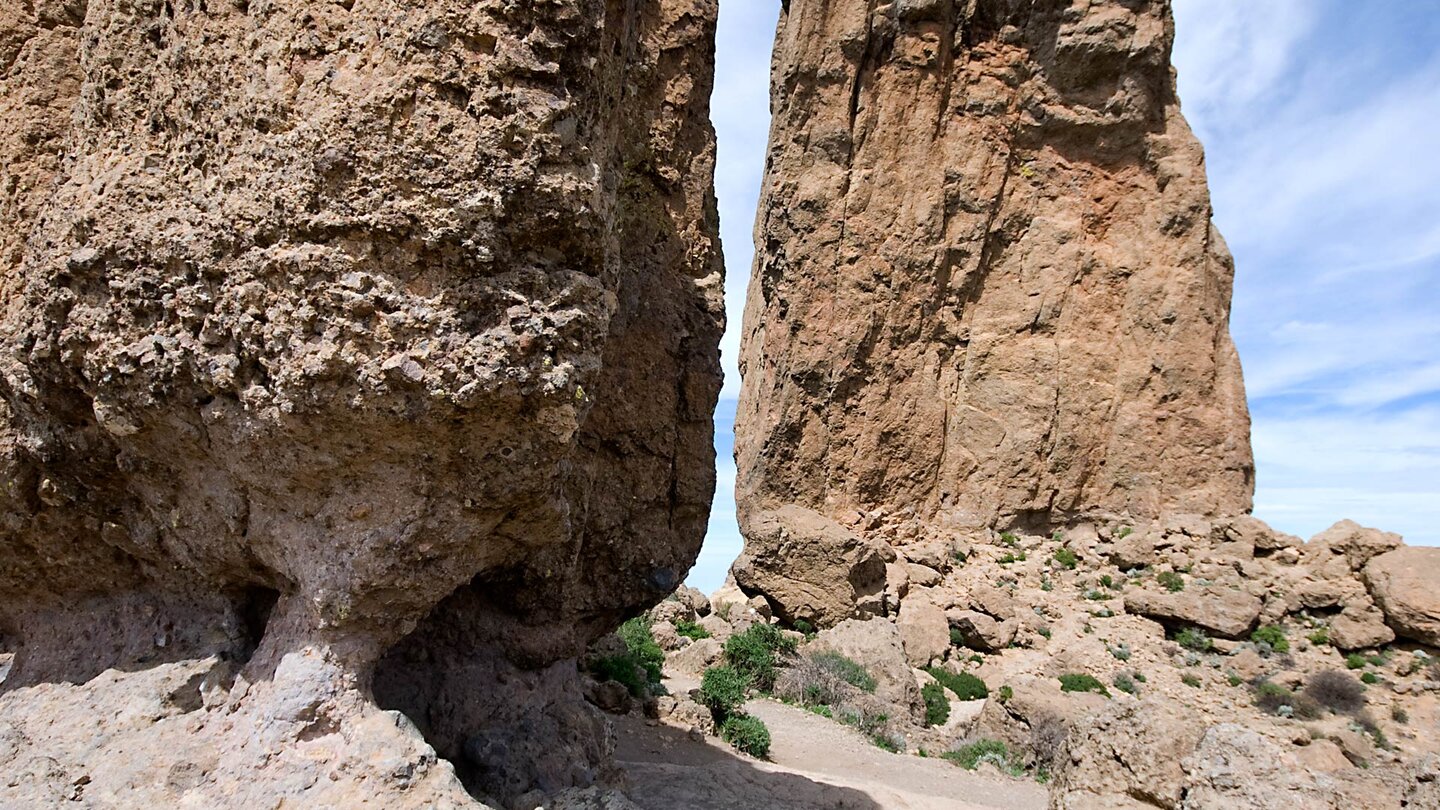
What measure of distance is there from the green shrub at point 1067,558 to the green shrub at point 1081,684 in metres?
3.24

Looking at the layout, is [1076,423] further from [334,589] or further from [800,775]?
[334,589]

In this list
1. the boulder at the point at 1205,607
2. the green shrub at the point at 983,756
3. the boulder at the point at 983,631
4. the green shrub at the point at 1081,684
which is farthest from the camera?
the boulder at the point at 983,631

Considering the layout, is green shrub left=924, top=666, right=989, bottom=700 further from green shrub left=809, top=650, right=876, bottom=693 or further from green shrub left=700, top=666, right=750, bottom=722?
green shrub left=700, top=666, right=750, bottom=722

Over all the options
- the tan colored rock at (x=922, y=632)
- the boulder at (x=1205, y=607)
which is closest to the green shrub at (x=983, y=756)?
the tan colored rock at (x=922, y=632)

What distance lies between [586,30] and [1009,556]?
15427 millimetres

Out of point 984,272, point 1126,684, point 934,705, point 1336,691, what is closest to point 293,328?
point 934,705

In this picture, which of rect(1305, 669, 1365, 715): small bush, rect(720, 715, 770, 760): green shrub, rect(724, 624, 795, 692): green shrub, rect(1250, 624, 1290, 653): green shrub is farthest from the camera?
rect(1250, 624, 1290, 653): green shrub

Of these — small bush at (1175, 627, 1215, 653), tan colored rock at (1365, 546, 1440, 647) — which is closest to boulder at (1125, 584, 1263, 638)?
small bush at (1175, 627, 1215, 653)

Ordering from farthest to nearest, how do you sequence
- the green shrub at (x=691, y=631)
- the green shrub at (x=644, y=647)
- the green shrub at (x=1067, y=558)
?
1. the green shrub at (x=1067, y=558)
2. the green shrub at (x=691, y=631)
3. the green shrub at (x=644, y=647)

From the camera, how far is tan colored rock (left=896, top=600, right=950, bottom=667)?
13.9 m

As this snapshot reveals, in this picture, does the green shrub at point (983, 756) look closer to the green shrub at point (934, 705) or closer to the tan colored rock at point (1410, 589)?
the green shrub at point (934, 705)

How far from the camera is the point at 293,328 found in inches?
116

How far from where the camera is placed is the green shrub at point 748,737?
8125 millimetres

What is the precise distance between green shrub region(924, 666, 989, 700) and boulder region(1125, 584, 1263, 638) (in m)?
3.56
